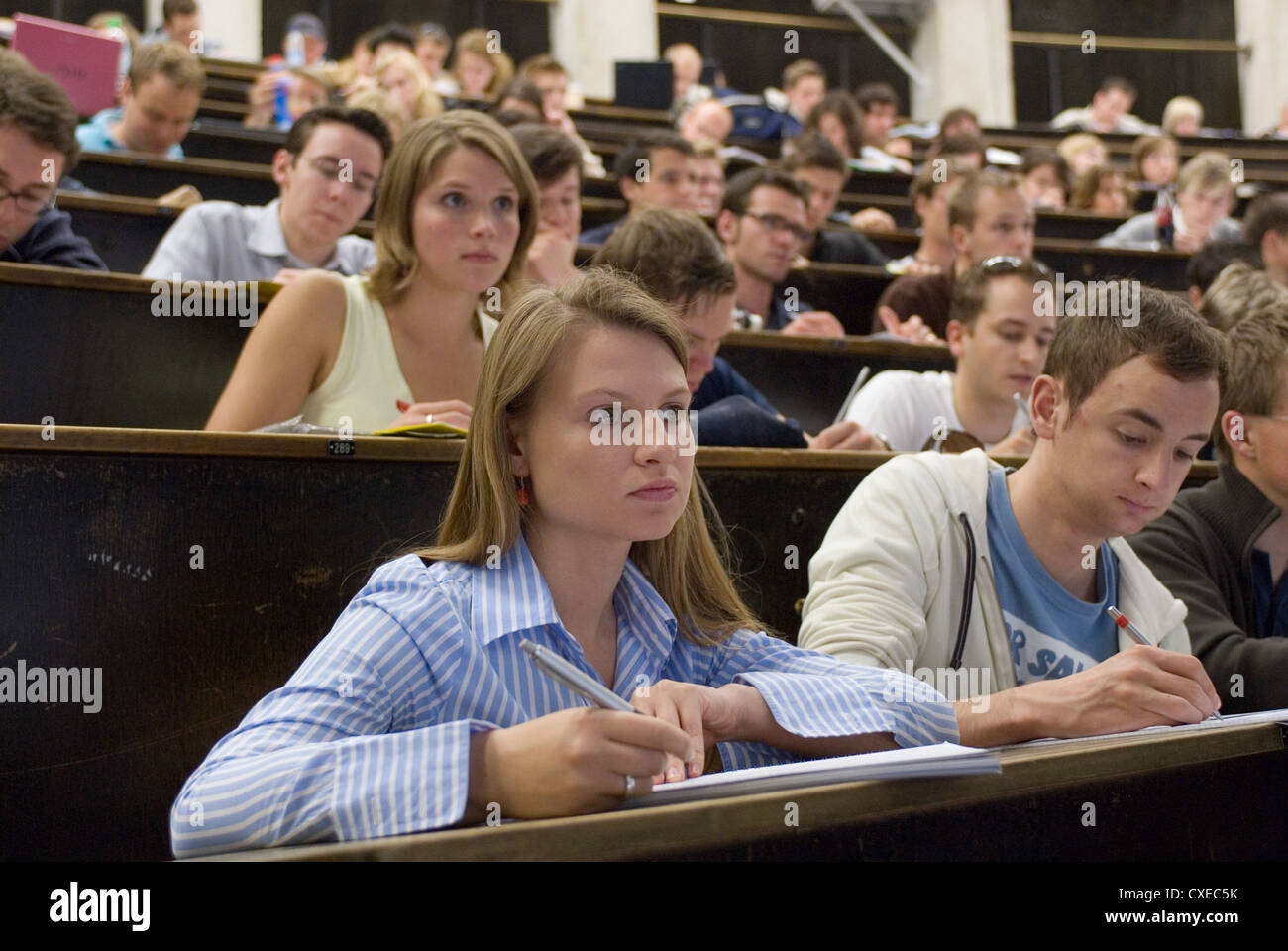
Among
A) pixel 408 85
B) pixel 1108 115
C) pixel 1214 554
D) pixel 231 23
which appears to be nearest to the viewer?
pixel 1214 554

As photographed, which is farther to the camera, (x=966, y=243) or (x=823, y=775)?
(x=966, y=243)

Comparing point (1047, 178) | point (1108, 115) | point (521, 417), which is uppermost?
point (1108, 115)

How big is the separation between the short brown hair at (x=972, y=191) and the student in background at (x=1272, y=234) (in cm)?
41

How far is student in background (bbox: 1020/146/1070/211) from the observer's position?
158 inches

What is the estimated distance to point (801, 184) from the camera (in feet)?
8.01

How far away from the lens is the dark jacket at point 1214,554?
1.13m

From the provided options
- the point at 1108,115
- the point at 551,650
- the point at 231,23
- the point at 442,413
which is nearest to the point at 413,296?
the point at 442,413

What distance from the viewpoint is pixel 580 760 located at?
0.55m

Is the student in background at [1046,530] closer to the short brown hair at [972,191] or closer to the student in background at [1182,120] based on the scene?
the short brown hair at [972,191]

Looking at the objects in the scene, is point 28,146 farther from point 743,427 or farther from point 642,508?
point 642,508

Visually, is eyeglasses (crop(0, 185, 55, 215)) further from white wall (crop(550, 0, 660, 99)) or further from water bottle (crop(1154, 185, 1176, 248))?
white wall (crop(550, 0, 660, 99))

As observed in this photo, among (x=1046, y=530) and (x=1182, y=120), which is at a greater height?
(x=1182, y=120)

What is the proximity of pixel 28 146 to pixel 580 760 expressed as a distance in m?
1.27
